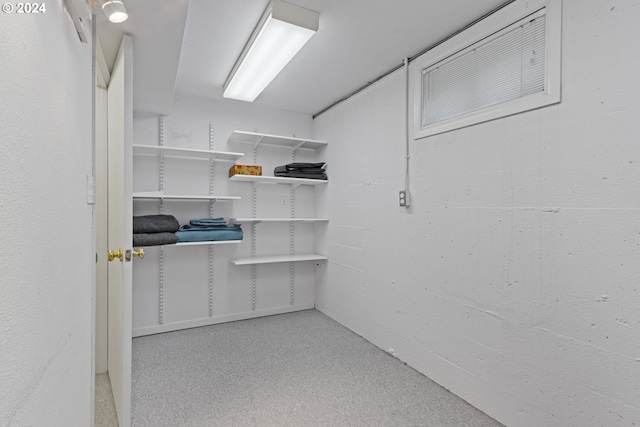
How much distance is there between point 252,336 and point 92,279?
1829mm

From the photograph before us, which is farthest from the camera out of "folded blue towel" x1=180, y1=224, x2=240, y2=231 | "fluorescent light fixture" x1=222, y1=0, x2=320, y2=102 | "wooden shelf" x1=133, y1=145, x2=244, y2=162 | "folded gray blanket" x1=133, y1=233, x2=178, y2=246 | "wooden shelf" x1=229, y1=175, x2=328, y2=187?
"wooden shelf" x1=229, y1=175, x2=328, y2=187

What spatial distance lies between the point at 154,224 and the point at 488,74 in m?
2.68

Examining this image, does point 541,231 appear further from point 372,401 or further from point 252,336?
point 252,336

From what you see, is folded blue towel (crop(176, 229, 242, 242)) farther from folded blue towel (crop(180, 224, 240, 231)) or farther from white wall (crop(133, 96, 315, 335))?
white wall (crop(133, 96, 315, 335))

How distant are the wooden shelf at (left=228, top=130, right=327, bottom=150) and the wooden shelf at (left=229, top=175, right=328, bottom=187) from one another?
0.41 metres

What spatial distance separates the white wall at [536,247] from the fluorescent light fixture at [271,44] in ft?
3.05

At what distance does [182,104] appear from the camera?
3.13m

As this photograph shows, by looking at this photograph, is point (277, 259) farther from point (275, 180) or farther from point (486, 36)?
point (486, 36)

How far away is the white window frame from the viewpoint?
1534 millimetres

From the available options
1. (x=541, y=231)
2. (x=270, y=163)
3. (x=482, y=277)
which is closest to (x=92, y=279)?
(x=482, y=277)

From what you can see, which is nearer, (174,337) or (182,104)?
(174,337)

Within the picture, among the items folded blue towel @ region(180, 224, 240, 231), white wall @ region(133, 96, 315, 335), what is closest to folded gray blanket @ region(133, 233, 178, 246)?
folded blue towel @ region(180, 224, 240, 231)

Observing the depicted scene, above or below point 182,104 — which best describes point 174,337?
below

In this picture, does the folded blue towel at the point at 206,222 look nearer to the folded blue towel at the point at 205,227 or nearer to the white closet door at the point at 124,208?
the folded blue towel at the point at 205,227
